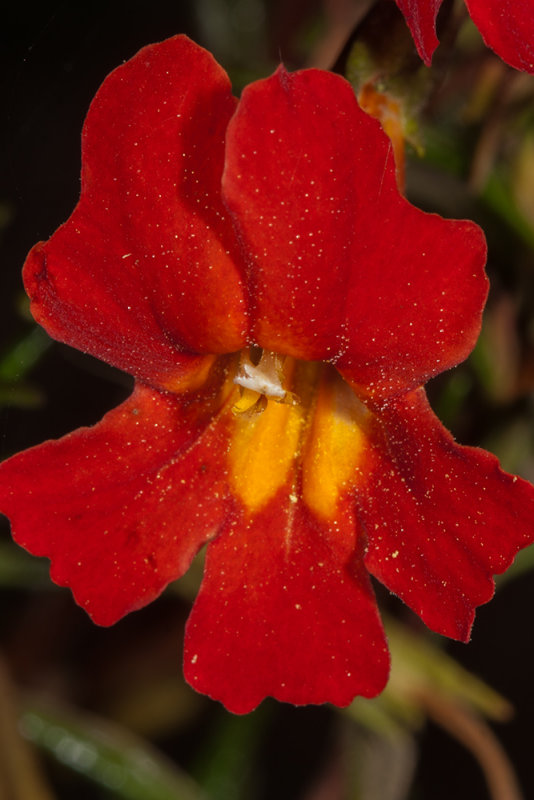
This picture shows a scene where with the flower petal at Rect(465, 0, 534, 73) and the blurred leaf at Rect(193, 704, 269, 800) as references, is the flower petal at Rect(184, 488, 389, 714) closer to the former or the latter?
the flower petal at Rect(465, 0, 534, 73)

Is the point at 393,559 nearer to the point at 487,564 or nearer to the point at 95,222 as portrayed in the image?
the point at 487,564

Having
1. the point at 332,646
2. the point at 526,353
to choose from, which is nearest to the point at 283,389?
the point at 332,646

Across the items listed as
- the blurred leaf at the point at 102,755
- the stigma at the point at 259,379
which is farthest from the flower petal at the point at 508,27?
the blurred leaf at the point at 102,755

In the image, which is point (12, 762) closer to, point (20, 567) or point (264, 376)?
point (20, 567)

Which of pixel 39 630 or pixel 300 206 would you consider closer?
pixel 300 206

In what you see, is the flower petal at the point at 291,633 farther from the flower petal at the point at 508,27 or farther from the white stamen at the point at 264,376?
the flower petal at the point at 508,27

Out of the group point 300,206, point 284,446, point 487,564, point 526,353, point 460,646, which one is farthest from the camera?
point 460,646
